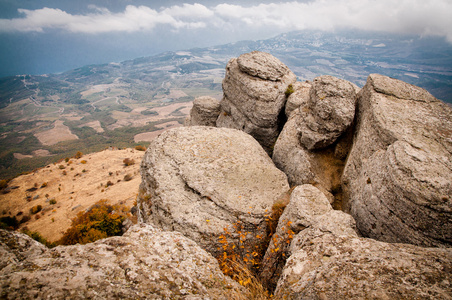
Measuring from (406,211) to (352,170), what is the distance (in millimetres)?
4278

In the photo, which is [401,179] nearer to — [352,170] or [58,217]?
[352,170]

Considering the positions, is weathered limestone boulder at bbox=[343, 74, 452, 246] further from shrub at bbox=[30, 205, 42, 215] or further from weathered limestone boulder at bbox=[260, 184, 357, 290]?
shrub at bbox=[30, 205, 42, 215]

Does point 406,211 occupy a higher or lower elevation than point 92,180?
higher

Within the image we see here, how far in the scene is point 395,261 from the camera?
5.12 metres

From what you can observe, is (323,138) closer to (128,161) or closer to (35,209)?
(35,209)

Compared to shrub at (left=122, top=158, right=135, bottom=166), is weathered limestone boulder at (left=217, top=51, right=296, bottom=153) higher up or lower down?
higher up

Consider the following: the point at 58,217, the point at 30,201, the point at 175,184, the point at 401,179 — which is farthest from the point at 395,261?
the point at 30,201

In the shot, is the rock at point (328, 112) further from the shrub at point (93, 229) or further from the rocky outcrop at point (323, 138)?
the shrub at point (93, 229)

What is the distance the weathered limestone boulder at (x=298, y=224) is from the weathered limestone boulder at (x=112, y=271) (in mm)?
2490

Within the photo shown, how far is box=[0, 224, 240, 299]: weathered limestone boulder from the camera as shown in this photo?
185 inches

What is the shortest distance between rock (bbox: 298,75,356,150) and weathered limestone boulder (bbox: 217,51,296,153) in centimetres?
516

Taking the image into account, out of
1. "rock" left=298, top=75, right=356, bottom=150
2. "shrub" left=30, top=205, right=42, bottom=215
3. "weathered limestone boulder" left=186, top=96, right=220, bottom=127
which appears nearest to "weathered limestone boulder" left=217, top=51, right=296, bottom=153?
"weathered limestone boulder" left=186, top=96, right=220, bottom=127

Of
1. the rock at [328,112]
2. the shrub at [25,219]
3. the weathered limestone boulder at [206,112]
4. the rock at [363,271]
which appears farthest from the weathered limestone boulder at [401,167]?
the shrub at [25,219]

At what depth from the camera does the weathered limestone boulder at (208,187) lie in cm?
1005
